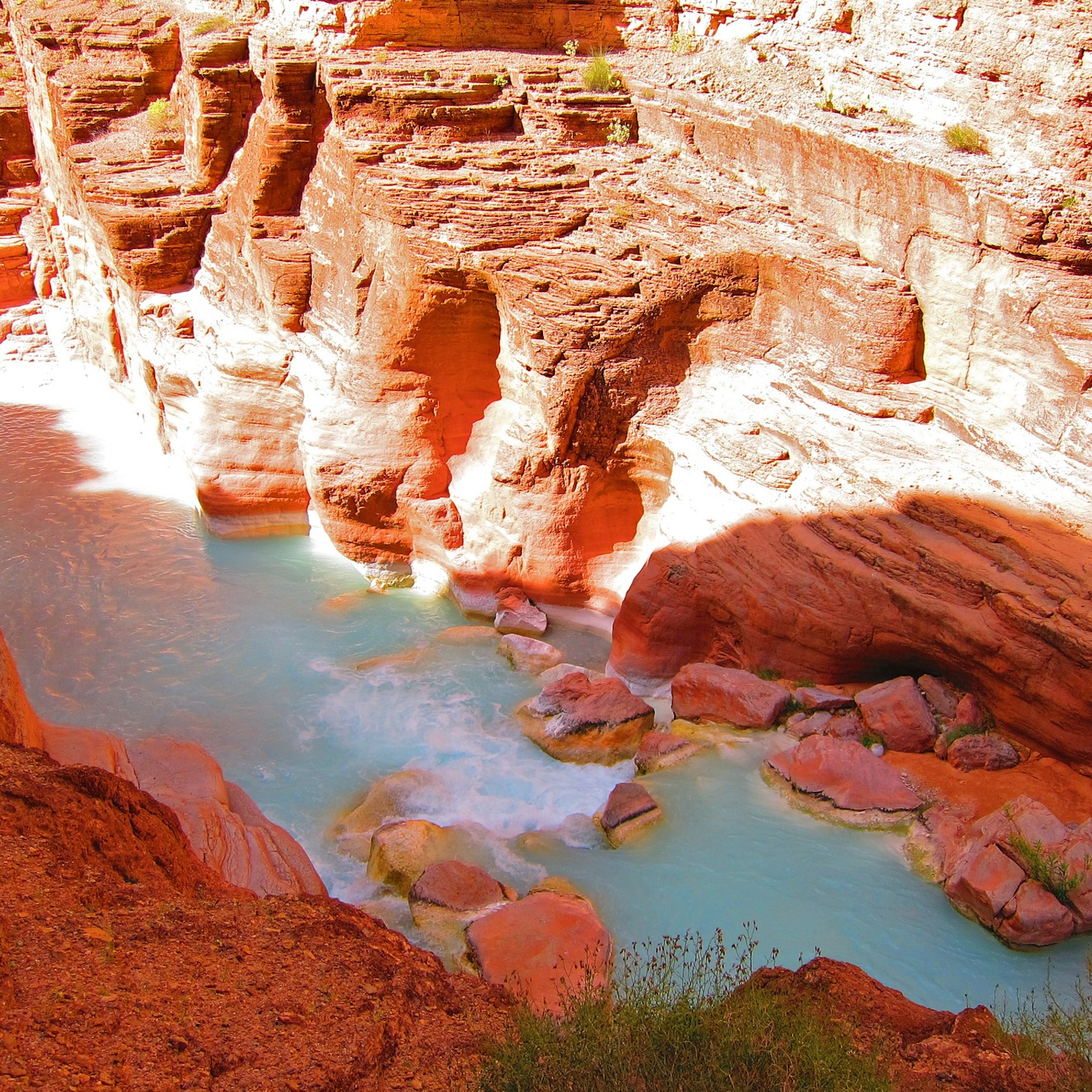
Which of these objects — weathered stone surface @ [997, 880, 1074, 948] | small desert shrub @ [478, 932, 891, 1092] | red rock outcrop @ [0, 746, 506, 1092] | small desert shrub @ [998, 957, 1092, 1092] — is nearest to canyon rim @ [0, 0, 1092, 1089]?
weathered stone surface @ [997, 880, 1074, 948]

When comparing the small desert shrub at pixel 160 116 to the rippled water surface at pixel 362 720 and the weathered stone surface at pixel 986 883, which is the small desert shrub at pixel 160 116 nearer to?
the rippled water surface at pixel 362 720

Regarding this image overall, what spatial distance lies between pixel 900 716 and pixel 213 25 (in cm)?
1302

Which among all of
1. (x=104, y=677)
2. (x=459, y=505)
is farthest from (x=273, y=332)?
(x=104, y=677)

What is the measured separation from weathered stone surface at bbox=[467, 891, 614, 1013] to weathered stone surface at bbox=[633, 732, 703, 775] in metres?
1.92

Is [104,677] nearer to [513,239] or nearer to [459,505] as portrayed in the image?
[459,505]

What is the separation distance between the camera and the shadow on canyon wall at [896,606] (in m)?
7.62

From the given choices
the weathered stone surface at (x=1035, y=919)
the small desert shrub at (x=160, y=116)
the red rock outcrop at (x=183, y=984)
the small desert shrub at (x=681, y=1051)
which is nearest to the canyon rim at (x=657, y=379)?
the weathered stone surface at (x=1035, y=919)

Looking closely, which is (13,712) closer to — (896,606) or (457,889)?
(457,889)

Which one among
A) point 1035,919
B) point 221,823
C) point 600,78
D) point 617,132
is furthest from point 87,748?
point 600,78

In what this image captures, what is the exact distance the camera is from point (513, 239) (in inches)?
414

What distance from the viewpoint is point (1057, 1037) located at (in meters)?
5.14

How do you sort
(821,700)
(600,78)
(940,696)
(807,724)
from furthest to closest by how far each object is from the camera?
(600,78) → (821,700) → (807,724) → (940,696)

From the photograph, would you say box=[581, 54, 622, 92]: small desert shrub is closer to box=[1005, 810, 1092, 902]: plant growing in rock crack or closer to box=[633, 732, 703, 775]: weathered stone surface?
box=[633, 732, 703, 775]: weathered stone surface

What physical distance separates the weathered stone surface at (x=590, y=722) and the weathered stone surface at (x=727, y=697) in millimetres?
369
